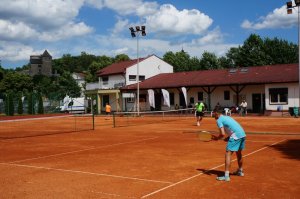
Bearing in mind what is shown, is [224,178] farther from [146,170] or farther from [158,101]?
[158,101]

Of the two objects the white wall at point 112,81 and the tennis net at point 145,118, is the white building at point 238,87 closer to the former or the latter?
the white wall at point 112,81

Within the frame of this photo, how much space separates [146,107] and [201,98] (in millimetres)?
8539

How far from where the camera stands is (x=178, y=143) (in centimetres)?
1689

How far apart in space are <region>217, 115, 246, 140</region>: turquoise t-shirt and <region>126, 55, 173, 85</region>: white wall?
46.1m

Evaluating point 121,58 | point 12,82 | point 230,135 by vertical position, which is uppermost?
point 121,58

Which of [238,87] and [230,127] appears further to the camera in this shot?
[238,87]

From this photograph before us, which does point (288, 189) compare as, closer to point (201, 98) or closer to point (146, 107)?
point (201, 98)

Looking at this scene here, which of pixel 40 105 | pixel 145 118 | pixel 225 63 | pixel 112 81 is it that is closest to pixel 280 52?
pixel 225 63

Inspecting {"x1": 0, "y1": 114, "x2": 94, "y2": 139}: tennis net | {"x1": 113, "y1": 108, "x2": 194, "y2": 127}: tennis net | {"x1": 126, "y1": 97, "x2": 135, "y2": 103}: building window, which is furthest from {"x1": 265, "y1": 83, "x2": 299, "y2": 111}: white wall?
{"x1": 126, "y1": 97, "x2": 135, "y2": 103}: building window

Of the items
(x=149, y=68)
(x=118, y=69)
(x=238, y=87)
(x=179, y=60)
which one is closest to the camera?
(x=238, y=87)

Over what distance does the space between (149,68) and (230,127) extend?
48.8 m

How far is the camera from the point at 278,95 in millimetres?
39188

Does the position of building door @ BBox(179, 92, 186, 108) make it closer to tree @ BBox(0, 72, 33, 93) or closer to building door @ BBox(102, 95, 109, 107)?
building door @ BBox(102, 95, 109, 107)

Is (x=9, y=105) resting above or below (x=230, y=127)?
Result: above
